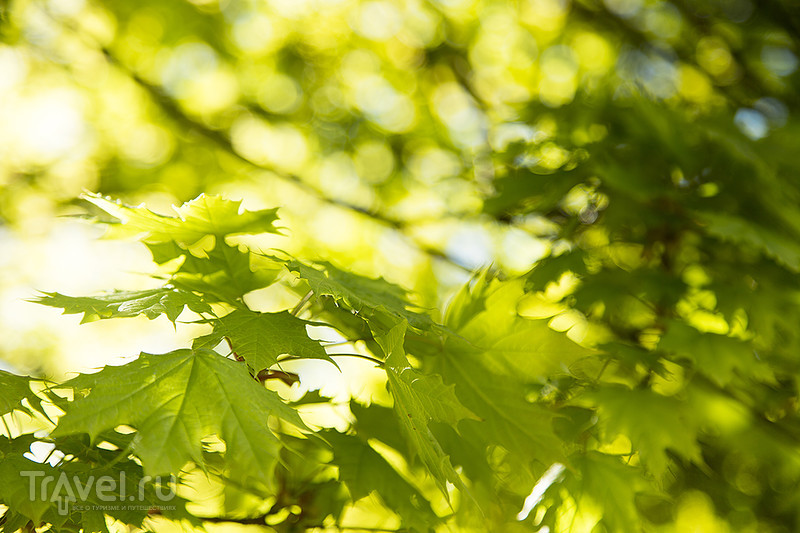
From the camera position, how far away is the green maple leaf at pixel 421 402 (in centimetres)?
59

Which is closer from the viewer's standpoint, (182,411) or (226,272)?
(182,411)

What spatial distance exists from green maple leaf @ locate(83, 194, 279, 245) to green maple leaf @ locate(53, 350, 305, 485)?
0.21 m

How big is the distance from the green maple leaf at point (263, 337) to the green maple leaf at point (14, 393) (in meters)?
0.20

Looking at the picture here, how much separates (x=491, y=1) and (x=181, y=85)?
A: 1.36m

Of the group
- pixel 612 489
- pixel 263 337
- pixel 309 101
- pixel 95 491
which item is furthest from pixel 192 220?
pixel 309 101

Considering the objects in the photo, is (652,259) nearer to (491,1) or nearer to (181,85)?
(491,1)

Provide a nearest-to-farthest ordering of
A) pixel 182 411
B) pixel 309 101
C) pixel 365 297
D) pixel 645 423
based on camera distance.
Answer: pixel 182 411, pixel 365 297, pixel 645 423, pixel 309 101

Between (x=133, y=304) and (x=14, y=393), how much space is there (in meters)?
0.16

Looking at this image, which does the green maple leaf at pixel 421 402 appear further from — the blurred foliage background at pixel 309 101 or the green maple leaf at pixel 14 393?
the blurred foliage background at pixel 309 101

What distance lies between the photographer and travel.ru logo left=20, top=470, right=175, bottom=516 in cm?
59

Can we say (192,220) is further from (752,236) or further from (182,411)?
(752,236)

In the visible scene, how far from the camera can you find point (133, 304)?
0.63m

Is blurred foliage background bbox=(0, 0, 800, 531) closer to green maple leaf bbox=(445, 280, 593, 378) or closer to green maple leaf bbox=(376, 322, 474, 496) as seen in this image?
green maple leaf bbox=(445, 280, 593, 378)

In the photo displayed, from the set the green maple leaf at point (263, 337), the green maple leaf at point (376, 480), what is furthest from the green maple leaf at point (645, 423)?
the green maple leaf at point (263, 337)
